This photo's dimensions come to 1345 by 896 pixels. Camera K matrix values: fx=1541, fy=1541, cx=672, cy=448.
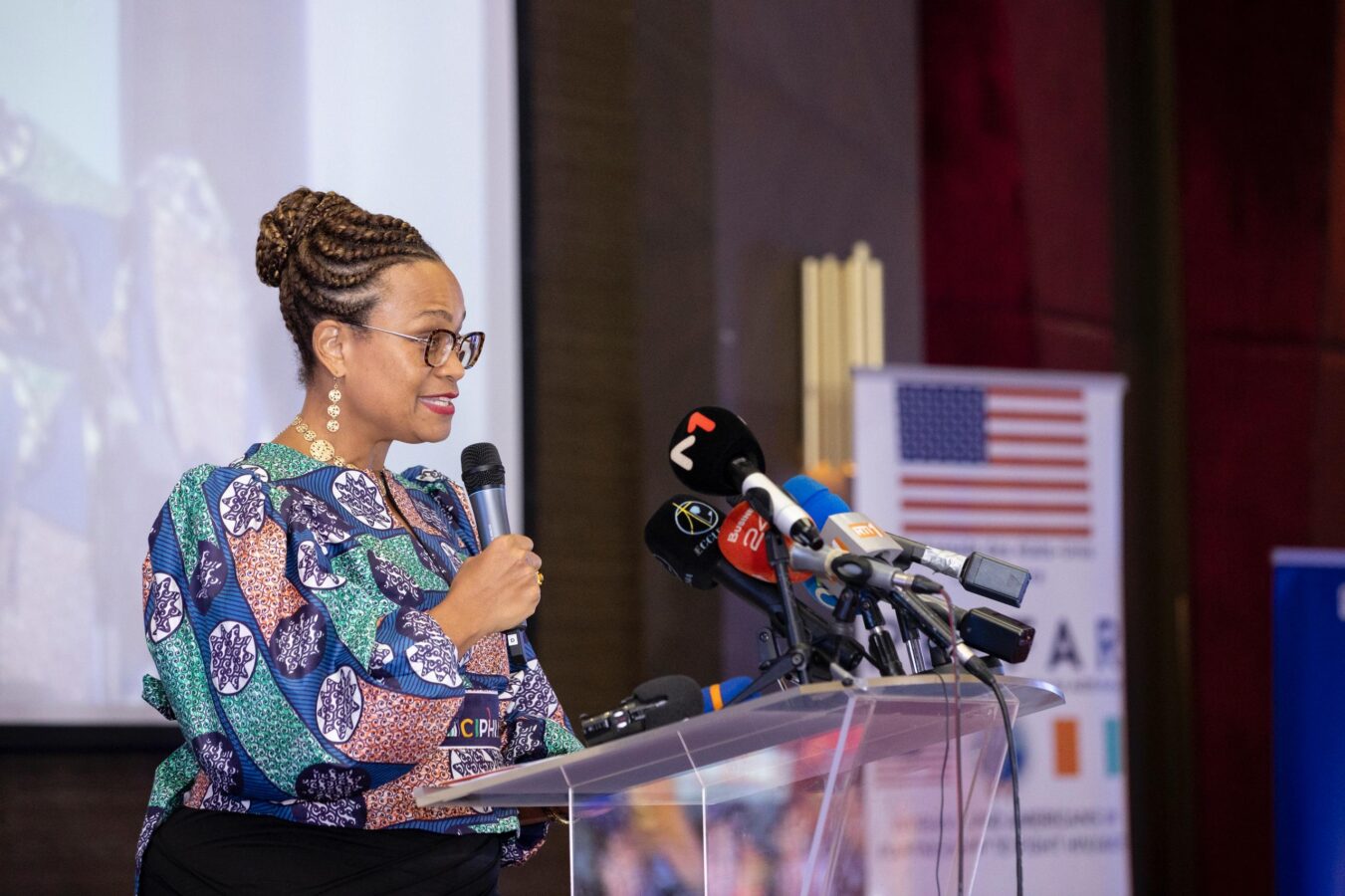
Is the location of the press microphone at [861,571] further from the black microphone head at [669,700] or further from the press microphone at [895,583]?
the black microphone head at [669,700]

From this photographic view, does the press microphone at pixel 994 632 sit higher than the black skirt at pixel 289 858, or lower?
higher

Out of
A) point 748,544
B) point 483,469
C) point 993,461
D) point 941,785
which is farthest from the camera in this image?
point 993,461

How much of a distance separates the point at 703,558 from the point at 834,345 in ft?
10.3

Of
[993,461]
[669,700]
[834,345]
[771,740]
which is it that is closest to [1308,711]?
[993,461]

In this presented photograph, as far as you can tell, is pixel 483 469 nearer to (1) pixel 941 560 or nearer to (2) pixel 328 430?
(2) pixel 328 430

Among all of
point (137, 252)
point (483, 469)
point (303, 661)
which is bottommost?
point (303, 661)

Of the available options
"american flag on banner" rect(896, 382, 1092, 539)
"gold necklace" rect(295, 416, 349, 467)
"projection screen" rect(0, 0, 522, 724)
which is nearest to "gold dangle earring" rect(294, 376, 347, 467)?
"gold necklace" rect(295, 416, 349, 467)

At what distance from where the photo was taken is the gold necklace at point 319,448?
1963 mm

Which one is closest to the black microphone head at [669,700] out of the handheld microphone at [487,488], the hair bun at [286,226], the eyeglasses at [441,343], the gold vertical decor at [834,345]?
the handheld microphone at [487,488]

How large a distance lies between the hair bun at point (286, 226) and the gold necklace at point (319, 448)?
0.22m

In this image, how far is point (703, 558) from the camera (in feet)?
5.61

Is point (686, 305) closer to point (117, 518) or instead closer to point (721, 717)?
point (117, 518)

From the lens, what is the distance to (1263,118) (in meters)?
5.95

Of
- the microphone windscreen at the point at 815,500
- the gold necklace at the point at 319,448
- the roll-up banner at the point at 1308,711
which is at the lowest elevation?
the roll-up banner at the point at 1308,711
